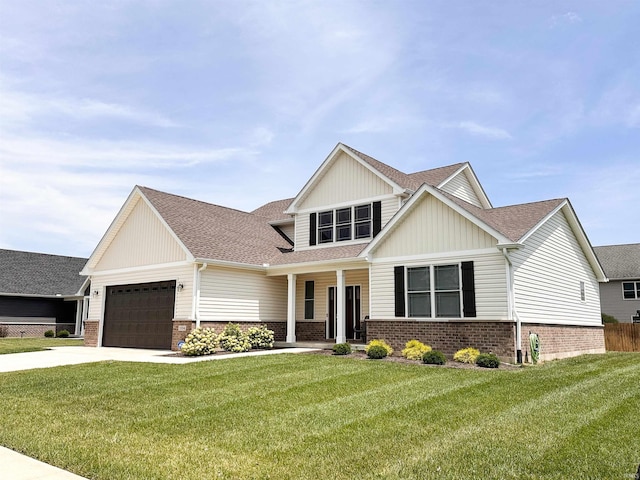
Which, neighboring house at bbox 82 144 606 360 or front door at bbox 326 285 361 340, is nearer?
neighboring house at bbox 82 144 606 360

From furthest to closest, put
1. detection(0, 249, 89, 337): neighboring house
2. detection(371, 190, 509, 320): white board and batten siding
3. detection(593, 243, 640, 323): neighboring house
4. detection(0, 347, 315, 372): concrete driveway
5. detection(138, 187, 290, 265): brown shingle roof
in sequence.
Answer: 1. detection(593, 243, 640, 323): neighboring house
2. detection(0, 249, 89, 337): neighboring house
3. detection(138, 187, 290, 265): brown shingle roof
4. detection(0, 347, 315, 372): concrete driveway
5. detection(371, 190, 509, 320): white board and batten siding

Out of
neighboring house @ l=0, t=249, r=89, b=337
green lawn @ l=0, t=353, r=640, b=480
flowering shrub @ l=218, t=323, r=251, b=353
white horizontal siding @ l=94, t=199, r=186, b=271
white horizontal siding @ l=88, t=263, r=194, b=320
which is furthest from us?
neighboring house @ l=0, t=249, r=89, b=337

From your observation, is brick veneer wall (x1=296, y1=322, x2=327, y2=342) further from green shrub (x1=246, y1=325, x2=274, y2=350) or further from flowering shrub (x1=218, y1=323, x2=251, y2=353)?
flowering shrub (x1=218, y1=323, x2=251, y2=353)

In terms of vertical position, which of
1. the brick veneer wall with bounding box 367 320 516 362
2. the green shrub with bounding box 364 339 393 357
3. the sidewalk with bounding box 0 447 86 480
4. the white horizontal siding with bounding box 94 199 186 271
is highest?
the white horizontal siding with bounding box 94 199 186 271

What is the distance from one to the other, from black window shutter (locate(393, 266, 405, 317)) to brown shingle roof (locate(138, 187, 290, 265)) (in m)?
6.29

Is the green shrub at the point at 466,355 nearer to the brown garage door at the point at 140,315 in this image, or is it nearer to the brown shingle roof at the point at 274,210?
the brown garage door at the point at 140,315

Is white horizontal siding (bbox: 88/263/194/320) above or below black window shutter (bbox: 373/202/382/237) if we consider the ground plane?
below

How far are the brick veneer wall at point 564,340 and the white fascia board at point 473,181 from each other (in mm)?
6719

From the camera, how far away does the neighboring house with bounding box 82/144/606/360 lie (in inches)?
586

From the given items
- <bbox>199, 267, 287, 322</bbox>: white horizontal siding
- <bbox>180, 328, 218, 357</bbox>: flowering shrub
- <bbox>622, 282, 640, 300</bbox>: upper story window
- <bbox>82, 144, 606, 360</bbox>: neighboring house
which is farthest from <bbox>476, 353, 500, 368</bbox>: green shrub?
<bbox>622, 282, 640, 300</bbox>: upper story window

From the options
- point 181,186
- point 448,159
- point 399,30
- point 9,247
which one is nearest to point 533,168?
point 448,159

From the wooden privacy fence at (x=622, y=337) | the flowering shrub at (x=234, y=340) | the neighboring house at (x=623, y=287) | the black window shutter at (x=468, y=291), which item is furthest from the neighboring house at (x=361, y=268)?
the neighboring house at (x=623, y=287)

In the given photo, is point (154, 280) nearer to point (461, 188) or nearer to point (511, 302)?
point (461, 188)

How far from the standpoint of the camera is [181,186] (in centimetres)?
2564
